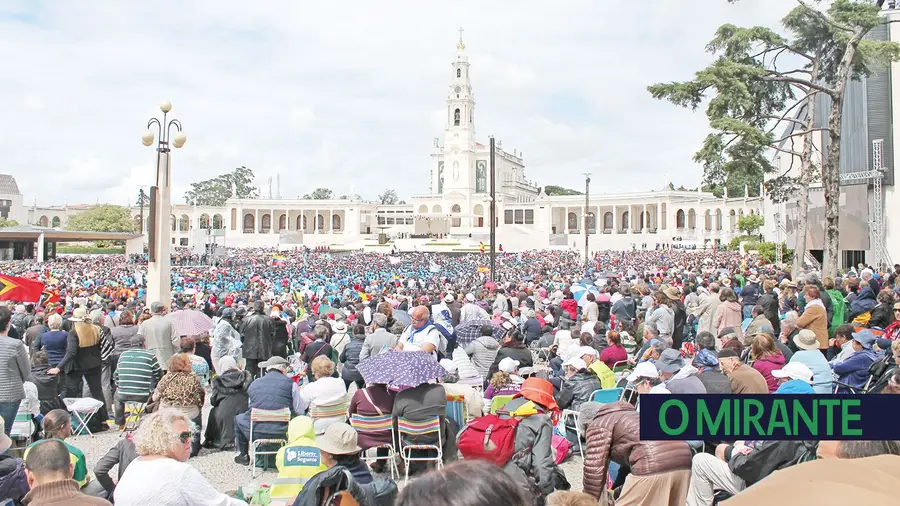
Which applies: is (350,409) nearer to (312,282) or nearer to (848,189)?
(312,282)

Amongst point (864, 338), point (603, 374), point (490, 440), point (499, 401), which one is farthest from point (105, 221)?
point (490, 440)

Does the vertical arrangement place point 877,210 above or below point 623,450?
above

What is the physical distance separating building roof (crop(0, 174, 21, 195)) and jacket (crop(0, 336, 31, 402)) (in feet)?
392

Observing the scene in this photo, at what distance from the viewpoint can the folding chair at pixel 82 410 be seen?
770 centimetres

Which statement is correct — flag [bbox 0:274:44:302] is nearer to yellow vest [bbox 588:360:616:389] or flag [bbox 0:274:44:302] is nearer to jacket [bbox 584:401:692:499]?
yellow vest [bbox 588:360:616:389]

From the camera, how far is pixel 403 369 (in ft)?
20.0

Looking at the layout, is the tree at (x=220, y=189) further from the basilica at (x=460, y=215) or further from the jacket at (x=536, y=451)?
the jacket at (x=536, y=451)

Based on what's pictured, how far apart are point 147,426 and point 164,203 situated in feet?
32.8

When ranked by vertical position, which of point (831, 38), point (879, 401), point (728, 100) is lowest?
point (879, 401)

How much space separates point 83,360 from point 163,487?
5493 mm

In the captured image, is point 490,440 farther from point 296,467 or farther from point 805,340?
point 805,340

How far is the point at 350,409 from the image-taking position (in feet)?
20.6

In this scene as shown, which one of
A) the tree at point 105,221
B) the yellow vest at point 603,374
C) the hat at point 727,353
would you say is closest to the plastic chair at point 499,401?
the yellow vest at point 603,374

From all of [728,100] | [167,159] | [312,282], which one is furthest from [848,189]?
[167,159]
